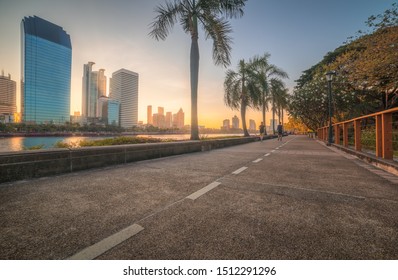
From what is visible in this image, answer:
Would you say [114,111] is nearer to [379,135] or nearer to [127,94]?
[127,94]

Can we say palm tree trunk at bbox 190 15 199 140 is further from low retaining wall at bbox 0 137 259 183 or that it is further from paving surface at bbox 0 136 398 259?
paving surface at bbox 0 136 398 259

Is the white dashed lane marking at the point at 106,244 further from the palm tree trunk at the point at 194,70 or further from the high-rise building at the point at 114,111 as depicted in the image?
the high-rise building at the point at 114,111

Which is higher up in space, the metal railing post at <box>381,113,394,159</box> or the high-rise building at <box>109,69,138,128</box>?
the high-rise building at <box>109,69,138,128</box>

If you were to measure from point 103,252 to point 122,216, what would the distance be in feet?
2.11

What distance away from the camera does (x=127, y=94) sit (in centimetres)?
15275

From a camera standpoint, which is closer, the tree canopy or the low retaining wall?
the low retaining wall

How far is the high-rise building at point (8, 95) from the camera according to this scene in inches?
5632

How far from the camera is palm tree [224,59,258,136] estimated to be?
1867 centimetres

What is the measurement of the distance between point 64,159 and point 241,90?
1786 centimetres

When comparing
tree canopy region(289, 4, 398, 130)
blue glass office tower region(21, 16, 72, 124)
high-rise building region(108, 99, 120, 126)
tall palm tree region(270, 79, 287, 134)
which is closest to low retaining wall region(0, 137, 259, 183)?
tree canopy region(289, 4, 398, 130)

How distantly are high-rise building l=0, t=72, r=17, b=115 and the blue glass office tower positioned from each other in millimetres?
74994

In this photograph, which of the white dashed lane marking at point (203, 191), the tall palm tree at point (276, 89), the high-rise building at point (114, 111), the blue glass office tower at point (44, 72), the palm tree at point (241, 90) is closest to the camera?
the white dashed lane marking at point (203, 191)

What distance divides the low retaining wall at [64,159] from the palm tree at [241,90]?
44.6ft

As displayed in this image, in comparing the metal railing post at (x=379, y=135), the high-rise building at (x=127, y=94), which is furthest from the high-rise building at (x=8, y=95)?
the metal railing post at (x=379, y=135)
